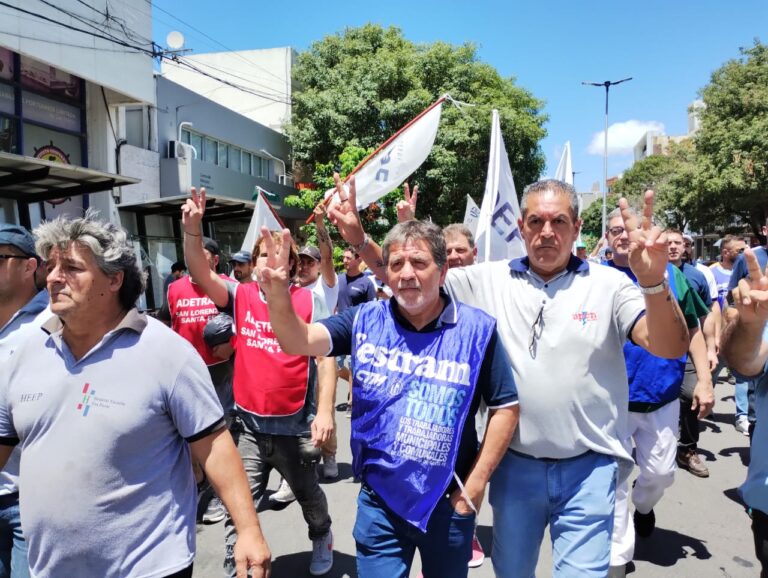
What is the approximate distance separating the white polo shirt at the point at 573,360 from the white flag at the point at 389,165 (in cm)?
281

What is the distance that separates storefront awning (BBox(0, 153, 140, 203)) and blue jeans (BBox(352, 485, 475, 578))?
7903mm

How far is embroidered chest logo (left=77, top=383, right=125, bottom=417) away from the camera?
77.4 inches

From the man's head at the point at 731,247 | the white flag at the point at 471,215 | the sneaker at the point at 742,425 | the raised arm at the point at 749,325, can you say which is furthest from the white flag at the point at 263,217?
the man's head at the point at 731,247

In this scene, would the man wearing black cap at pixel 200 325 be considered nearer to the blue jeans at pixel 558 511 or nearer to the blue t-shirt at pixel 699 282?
the blue jeans at pixel 558 511

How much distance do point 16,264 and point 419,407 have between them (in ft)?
6.30

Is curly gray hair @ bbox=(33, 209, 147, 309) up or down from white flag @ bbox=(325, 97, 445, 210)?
down

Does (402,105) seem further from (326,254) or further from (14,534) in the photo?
(14,534)

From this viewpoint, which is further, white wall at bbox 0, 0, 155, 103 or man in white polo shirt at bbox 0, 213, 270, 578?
white wall at bbox 0, 0, 155, 103

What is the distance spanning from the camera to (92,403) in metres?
1.97

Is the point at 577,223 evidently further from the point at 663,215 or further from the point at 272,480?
the point at 663,215

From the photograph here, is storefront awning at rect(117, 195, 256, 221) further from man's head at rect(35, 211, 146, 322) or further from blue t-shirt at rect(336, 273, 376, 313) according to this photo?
man's head at rect(35, 211, 146, 322)

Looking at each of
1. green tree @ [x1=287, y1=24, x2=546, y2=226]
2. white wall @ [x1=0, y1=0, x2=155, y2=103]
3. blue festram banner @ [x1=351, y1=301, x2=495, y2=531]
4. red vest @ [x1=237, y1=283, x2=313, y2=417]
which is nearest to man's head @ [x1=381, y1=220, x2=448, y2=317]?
blue festram banner @ [x1=351, y1=301, x2=495, y2=531]

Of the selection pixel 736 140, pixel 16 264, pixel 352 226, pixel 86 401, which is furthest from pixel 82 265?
pixel 736 140

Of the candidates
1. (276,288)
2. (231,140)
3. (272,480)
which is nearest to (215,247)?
(272,480)
